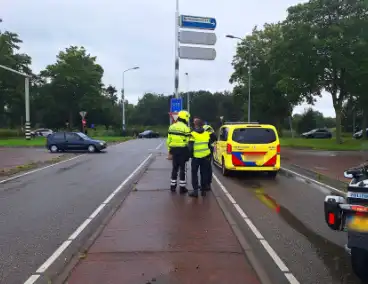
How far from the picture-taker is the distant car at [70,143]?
2923cm

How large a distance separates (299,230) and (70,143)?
951 inches

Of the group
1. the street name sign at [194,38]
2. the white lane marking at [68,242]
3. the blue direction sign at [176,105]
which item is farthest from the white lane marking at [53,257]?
the street name sign at [194,38]

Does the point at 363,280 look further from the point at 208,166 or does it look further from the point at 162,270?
the point at 208,166

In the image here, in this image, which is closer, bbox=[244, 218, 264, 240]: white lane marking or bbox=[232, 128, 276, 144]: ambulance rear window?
bbox=[244, 218, 264, 240]: white lane marking

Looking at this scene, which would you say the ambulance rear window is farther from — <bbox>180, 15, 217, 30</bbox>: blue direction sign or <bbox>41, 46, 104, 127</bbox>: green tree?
<bbox>41, 46, 104, 127</bbox>: green tree

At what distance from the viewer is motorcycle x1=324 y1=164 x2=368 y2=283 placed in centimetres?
424

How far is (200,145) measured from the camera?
35.1ft

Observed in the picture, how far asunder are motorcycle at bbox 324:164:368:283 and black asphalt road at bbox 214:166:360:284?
23cm

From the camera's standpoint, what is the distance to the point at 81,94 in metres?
73.5

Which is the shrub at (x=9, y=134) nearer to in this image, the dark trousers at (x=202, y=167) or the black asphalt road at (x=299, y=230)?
the black asphalt road at (x=299, y=230)

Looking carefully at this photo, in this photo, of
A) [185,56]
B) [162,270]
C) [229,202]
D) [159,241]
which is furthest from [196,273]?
[185,56]

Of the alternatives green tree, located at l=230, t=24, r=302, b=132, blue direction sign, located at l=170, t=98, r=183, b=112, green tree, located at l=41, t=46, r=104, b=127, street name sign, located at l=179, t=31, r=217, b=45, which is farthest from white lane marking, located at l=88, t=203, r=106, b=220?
green tree, located at l=41, t=46, r=104, b=127

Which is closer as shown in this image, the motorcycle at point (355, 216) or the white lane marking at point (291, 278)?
the motorcycle at point (355, 216)

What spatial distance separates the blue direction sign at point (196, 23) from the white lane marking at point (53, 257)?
15.9m
